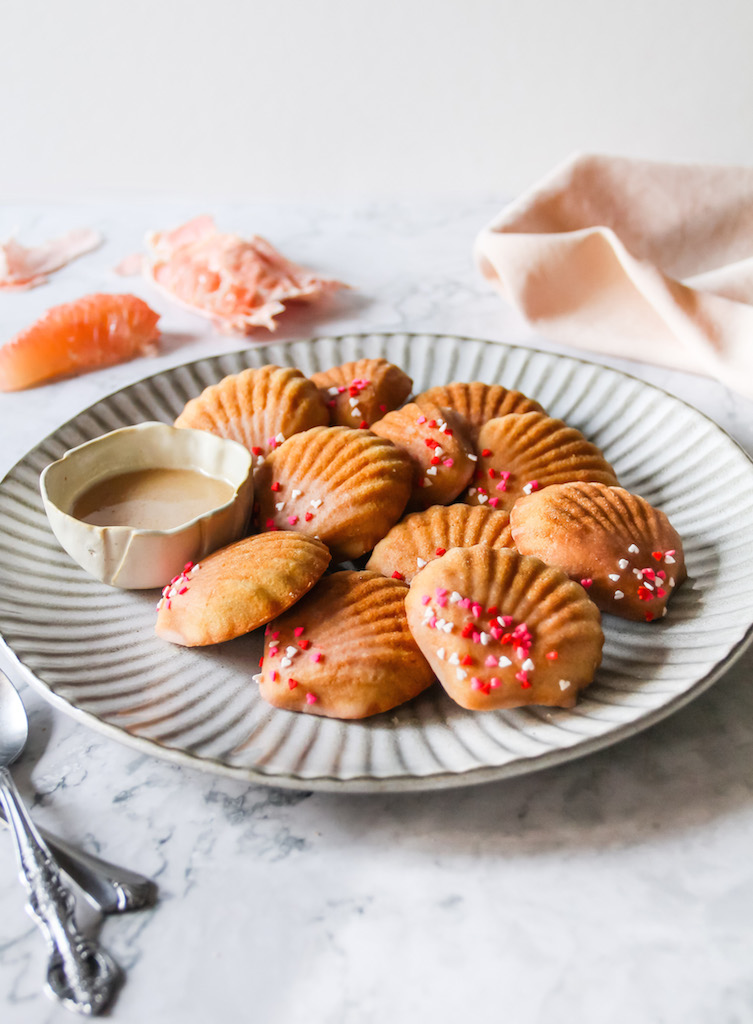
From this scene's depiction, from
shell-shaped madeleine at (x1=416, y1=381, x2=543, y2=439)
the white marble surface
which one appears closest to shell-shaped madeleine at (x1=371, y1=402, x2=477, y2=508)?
shell-shaped madeleine at (x1=416, y1=381, x2=543, y2=439)

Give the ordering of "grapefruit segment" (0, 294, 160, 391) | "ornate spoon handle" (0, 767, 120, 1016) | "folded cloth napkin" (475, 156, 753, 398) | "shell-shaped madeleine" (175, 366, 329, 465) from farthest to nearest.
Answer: "grapefruit segment" (0, 294, 160, 391) → "folded cloth napkin" (475, 156, 753, 398) → "shell-shaped madeleine" (175, 366, 329, 465) → "ornate spoon handle" (0, 767, 120, 1016)

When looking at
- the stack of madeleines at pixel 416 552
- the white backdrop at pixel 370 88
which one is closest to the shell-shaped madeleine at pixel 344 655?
the stack of madeleines at pixel 416 552

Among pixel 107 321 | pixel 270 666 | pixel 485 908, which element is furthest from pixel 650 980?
pixel 107 321

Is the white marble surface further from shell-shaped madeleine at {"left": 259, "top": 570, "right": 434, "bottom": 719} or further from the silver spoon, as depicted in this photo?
shell-shaped madeleine at {"left": 259, "top": 570, "right": 434, "bottom": 719}

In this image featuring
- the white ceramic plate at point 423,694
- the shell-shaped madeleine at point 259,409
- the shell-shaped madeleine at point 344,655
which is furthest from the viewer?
the shell-shaped madeleine at point 259,409

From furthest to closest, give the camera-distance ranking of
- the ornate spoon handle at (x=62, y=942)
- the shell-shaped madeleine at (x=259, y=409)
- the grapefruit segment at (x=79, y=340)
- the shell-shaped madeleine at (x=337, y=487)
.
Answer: the grapefruit segment at (x=79, y=340) → the shell-shaped madeleine at (x=259, y=409) → the shell-shaped madeleine at (x=337, y=487) → the ornate spoon handle at (x=62, y=942)

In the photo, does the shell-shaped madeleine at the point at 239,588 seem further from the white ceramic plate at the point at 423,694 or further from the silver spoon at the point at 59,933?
the silver spoon at the point at 59,933
